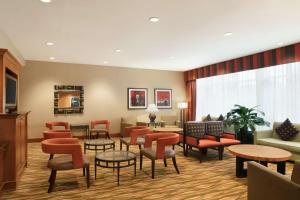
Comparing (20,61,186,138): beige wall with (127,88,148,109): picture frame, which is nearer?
(20,61,186,138): beige wall

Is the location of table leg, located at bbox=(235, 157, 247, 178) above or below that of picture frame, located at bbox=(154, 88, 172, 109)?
below

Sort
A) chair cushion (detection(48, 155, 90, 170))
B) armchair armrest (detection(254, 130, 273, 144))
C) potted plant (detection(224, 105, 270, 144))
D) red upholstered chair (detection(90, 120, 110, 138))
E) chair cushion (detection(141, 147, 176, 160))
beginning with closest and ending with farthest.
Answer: chair cushion (detection(48, 155, 90, 170)), chair cushion (detection(141, 147, 176, 160)), armchair armrest (detection(254, 130, 273, 144)), potted plant (detection(224, 105, 270, 144)), red upholstered chair (detection(90, 120, 110, 138))

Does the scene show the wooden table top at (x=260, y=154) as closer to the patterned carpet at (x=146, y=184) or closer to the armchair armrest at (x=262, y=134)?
the patterned carpet at (x=146, y=184)

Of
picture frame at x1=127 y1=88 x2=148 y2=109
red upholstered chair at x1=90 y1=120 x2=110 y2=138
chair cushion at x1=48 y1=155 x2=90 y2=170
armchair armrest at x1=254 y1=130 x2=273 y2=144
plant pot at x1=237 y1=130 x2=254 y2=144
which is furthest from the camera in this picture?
picture frame at x1=127 y1=88 x2=148 y2=109

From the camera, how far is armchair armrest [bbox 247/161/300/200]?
5.90 feet

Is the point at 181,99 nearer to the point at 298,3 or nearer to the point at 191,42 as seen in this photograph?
the point at 191,42

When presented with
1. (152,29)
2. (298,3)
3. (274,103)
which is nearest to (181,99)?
(274,103)

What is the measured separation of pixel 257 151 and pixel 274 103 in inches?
114

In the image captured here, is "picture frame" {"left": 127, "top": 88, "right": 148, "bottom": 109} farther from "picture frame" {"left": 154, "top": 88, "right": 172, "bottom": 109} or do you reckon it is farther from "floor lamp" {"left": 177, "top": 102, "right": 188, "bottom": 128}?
"floor lamp" {"left": 177, "top": 102, "right": 188, "bottom": 128}

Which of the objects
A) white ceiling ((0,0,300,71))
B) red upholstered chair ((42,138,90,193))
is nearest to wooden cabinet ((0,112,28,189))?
red upholstered chair ((42,138,90,193))

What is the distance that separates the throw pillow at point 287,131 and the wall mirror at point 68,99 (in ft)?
20.7

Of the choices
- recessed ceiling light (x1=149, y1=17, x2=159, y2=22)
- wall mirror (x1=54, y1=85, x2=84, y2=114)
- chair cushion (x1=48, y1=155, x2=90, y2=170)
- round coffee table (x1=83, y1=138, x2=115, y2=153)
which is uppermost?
recessed ceiling light (x1=149, y1=17, x2=159, y2=22)

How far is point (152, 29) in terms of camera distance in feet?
14.2

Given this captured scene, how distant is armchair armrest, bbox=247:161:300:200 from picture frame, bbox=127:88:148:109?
6.76m
